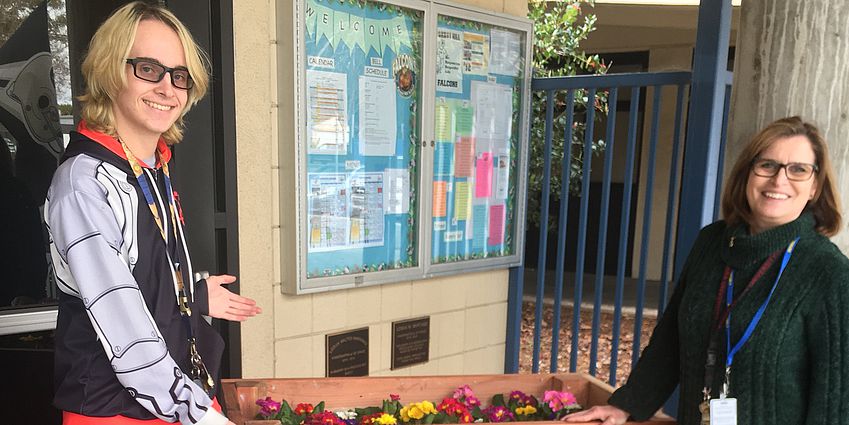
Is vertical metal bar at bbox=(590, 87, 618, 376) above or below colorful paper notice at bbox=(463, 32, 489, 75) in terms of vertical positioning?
below

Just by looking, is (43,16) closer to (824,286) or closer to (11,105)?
(11,105)

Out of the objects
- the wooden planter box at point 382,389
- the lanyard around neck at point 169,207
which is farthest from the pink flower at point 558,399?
the lanyard around neck at point 169,207

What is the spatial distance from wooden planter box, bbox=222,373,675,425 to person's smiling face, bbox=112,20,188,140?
0.89m

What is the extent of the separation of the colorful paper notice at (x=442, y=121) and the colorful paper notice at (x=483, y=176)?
0.29 m

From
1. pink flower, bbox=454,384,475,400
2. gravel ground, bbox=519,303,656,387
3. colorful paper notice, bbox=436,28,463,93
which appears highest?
colorful paper notice, bbox=436,28,463,93

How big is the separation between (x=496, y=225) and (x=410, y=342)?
0.91 meters

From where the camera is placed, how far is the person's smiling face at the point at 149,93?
1386 mm

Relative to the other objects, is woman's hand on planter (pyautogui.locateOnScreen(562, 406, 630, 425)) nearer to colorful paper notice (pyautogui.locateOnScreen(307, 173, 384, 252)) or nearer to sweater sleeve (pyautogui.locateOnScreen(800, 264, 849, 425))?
sweater sleeve (pyautogui.locateOnScreen(800, 264, 849, 425))

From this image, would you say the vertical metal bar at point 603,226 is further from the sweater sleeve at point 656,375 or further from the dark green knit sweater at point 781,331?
the dark green knit sweater at point 781,331

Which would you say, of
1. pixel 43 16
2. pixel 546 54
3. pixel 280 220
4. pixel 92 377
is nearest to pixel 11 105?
pixel 43 16

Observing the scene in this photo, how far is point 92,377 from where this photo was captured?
4.37ft

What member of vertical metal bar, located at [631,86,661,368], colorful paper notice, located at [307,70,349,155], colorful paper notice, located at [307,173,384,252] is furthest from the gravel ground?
colorful paper notice, located at [307,70,349,155]

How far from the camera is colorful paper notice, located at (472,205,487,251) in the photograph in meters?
3.85

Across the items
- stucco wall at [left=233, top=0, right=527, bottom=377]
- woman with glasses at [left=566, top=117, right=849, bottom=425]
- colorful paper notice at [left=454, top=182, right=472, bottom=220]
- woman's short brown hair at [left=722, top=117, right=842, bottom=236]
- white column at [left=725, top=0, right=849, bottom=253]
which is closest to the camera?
woman with glasses at [left=566, top=117, right=849, bottom=425]
